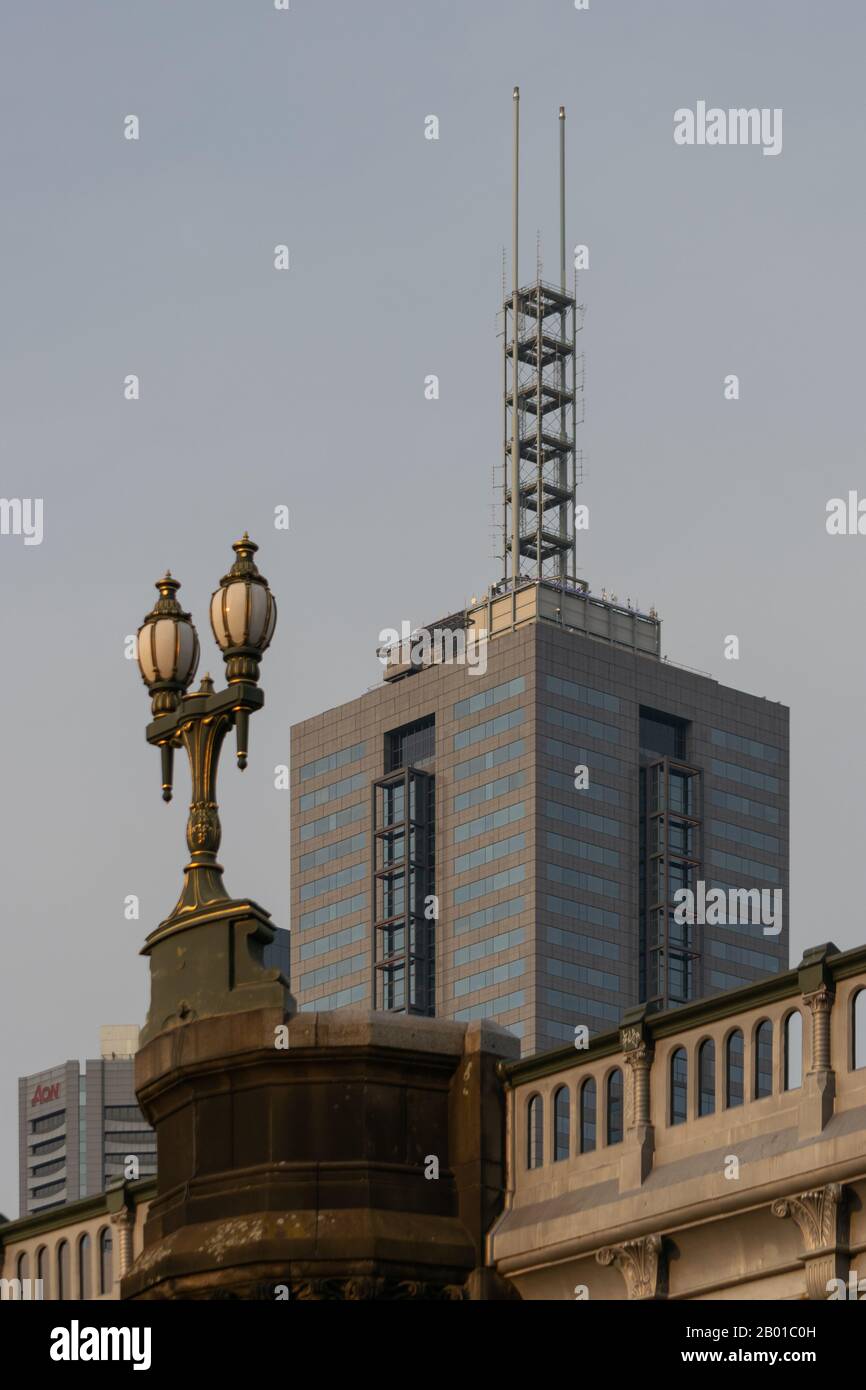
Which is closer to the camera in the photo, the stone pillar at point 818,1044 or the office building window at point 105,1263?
the stone pillar at point 818,1044

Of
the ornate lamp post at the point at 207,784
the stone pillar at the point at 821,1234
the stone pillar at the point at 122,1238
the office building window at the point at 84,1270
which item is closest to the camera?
the stone pillar at the point at 821,1234

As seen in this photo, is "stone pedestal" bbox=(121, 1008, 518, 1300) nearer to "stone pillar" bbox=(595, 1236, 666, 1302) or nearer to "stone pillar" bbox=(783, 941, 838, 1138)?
"stone pillar" bbox=(595, 1236, 666, 1302)

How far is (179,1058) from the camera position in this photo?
35875mm

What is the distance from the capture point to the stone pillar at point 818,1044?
31344 millimetres

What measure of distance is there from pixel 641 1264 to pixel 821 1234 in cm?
261

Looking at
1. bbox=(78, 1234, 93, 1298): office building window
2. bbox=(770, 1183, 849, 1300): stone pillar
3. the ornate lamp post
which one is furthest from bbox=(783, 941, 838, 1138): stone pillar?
bbox=(78, 1234, 93, 1298): office building window

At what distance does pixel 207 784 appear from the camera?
122 feet

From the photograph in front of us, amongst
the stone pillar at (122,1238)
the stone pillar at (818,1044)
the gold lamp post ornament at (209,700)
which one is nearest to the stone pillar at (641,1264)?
the stone pillar at (818,1044)

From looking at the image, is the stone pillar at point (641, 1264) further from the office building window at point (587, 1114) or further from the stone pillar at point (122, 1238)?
the stone pillar at point (122, 1238)

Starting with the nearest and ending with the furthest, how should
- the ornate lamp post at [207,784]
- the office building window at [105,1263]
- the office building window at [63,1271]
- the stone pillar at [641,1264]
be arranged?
the stone pillar at [641,1264]
the ornate lamp post at [207,784]
the office building window at [105,1263]
the office building window at [63,1271]

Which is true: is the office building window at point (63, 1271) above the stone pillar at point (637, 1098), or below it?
below

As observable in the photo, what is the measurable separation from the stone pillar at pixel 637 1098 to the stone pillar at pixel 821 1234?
98.1 inches

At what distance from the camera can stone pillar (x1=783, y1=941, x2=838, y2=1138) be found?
103ft

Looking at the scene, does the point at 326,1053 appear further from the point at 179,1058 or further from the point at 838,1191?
the point at 838,1191
